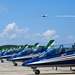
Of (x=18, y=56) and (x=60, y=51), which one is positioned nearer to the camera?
(x=60, y=51)

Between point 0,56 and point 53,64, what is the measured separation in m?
29.8

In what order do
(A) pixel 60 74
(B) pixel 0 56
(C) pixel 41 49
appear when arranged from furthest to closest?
1. (B) pixel 0 56
2. (C) pixel 41 49
3. (A) pixel 60 74

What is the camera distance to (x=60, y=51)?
2592 cm

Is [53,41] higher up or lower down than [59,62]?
higher up

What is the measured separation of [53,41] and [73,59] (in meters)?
14.0

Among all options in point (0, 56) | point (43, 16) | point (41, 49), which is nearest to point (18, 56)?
point (41, 49)

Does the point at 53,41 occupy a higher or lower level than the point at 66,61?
higher

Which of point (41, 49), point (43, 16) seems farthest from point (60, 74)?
point (41, 49)

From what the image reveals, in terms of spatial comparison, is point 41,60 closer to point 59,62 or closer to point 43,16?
point 59,62

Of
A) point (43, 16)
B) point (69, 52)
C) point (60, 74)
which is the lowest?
point (60, 74)

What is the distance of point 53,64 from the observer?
25109 mm

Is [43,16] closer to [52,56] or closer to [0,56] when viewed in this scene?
[52,56]

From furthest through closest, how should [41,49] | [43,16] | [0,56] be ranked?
[0,56]
[41,49]
[43,16]

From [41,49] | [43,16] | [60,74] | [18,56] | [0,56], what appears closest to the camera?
[43,16]
